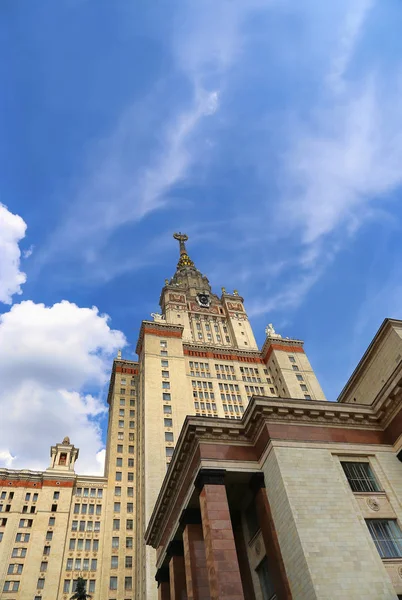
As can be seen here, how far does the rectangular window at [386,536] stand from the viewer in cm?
2398

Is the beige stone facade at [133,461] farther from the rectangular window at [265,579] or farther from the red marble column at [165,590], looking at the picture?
the rectangular window at [265,579]

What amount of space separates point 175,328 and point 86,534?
40.2 metres

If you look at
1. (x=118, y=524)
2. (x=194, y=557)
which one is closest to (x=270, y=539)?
(x=194, y=557)

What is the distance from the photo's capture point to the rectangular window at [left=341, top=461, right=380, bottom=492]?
27.0 m

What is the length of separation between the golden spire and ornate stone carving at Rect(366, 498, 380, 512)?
104m

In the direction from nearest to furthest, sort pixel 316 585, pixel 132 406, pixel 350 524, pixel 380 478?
pixel 316 585
pixel 350 524
pixel 380 478
pixel 132 406

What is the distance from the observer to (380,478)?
2764cm

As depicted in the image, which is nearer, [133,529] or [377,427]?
[377,427]

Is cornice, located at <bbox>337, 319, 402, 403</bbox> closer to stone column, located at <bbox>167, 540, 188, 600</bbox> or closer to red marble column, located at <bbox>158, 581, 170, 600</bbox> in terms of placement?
stone column, located at <bbox>167, 540, 188, 600</bbox>

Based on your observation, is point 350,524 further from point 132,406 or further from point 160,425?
point 132,406

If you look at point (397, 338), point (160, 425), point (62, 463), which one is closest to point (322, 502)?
point (397, 338)

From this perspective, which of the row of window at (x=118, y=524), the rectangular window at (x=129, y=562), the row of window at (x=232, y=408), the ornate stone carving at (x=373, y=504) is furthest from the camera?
the row of window at (x=232, y=408)

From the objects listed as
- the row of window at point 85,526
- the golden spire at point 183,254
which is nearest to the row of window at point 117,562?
the row of window at point 85,526

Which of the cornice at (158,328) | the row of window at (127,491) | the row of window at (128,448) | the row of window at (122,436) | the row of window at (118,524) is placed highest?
the cornice at (158,328)
